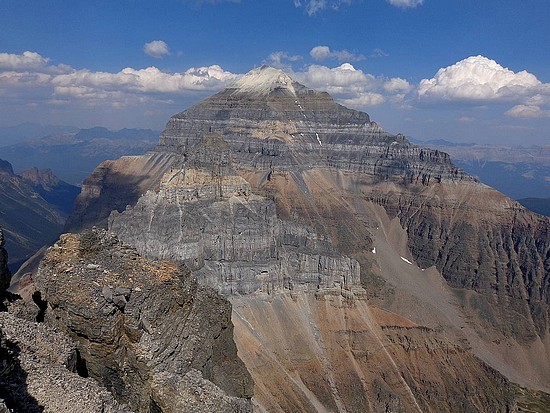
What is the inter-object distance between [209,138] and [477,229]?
288 feet

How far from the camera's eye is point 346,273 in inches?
3533

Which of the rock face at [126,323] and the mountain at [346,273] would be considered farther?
the mountain at [346,273]

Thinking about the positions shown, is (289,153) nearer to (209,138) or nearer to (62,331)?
(209,138)

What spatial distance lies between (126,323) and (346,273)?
228ft

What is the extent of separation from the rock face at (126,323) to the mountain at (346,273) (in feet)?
0.48

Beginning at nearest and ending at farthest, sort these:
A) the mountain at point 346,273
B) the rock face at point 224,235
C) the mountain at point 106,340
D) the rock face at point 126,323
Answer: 1. the mountain at point 106,340
2. the rock face at point 126,323
3. the mountain at point 346,273
4. the rock face at point 224,235

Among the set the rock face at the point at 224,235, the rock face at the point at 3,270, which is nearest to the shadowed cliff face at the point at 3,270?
the rock face at the point at 3,270

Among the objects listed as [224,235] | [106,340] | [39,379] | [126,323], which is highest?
[39,379]

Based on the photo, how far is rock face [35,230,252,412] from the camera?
2256 cm

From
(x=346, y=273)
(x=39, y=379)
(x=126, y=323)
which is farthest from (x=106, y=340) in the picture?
(x=346, y=273)

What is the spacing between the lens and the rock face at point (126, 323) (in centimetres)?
2256

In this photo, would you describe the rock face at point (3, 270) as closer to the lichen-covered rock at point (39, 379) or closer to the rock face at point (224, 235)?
the lichen-covered rock at point (39, 379)

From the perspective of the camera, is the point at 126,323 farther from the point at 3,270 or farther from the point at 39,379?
the point at 3,270

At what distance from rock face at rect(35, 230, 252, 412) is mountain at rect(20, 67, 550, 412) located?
0.48ft
